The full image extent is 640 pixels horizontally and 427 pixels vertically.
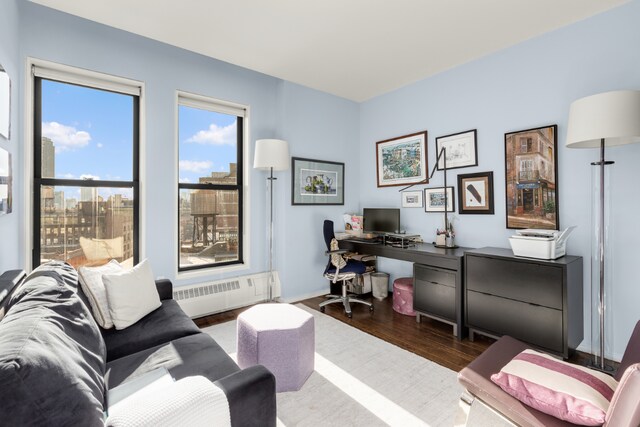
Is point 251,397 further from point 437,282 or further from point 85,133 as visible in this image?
point 85,133

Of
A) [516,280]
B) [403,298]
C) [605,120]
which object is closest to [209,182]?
[403,298]

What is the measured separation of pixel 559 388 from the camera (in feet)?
4.41

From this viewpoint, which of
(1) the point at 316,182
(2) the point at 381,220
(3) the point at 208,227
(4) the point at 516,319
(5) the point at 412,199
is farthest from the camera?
(1) the point at 316,182

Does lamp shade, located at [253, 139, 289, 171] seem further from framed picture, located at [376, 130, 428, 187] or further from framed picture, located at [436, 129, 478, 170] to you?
framed picture, located at [436, 129, 478, 170]

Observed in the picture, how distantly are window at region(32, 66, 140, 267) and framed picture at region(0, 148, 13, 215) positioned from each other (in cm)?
68

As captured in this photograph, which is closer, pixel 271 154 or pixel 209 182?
pixel 271 154

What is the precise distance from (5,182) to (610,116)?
13.1 ft

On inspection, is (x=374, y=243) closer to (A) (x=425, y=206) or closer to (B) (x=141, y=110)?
(A) (x=425, y=206)

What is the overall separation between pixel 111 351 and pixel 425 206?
3.36 metres

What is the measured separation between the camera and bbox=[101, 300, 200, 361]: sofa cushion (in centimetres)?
184

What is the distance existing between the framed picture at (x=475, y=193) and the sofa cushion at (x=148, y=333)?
9.59ft

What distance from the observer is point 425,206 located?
385cm

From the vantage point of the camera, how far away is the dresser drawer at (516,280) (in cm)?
239

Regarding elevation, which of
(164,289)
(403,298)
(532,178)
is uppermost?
(532,178)
